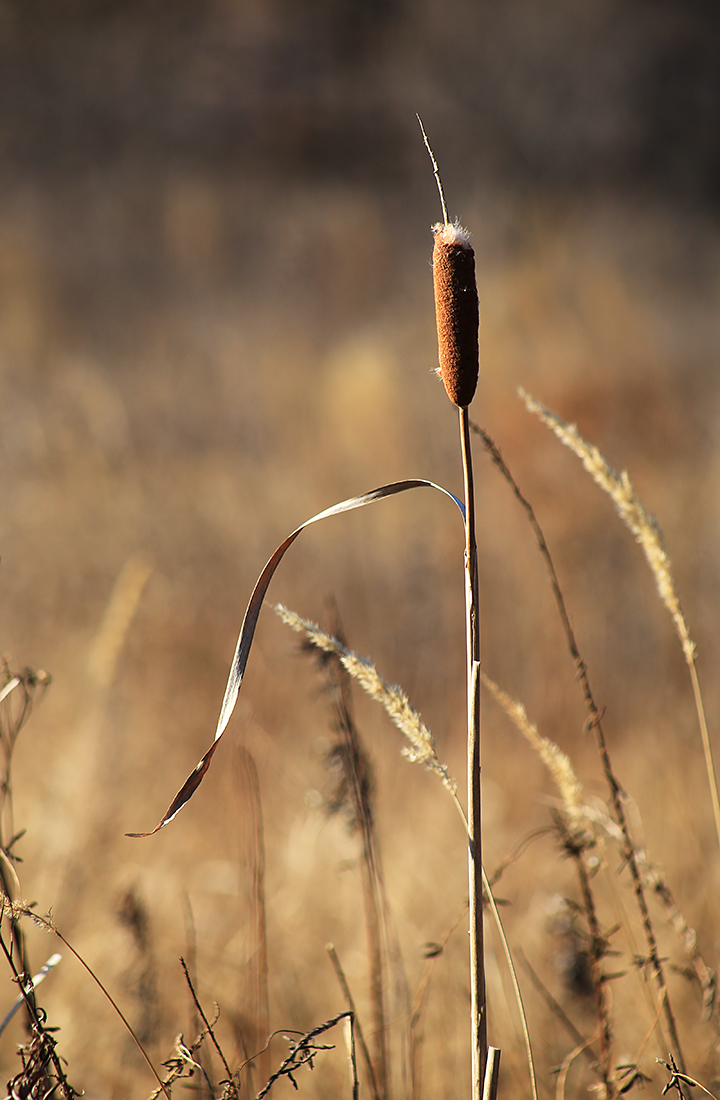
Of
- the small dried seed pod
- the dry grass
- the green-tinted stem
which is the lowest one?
the green-tinted stem

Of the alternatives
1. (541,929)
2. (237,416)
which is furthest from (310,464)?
(541,929)

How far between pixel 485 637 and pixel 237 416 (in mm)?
949

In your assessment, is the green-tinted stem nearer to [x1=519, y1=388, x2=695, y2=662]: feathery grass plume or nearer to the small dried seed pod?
the small dried seed pod

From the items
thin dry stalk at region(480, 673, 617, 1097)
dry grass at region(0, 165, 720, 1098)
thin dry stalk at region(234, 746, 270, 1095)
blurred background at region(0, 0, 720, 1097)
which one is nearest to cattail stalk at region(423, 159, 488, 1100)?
thin dry stalk at region(480, 673, 617, 1097)

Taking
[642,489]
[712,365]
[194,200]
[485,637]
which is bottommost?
[485,637]

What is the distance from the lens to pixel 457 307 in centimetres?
31

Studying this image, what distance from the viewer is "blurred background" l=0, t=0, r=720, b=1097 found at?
4.95 feet

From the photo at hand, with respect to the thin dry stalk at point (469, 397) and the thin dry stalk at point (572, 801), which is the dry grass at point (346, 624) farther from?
the thin dry stalk at point (469, 397)

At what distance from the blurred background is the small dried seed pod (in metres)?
0.98

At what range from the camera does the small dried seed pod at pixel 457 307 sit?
0.31 m

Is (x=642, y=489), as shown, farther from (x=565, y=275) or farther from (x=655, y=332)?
(x=565, y=275)

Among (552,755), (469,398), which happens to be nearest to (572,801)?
(552,755)

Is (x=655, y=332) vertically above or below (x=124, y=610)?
above

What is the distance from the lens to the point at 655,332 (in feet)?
7.07
